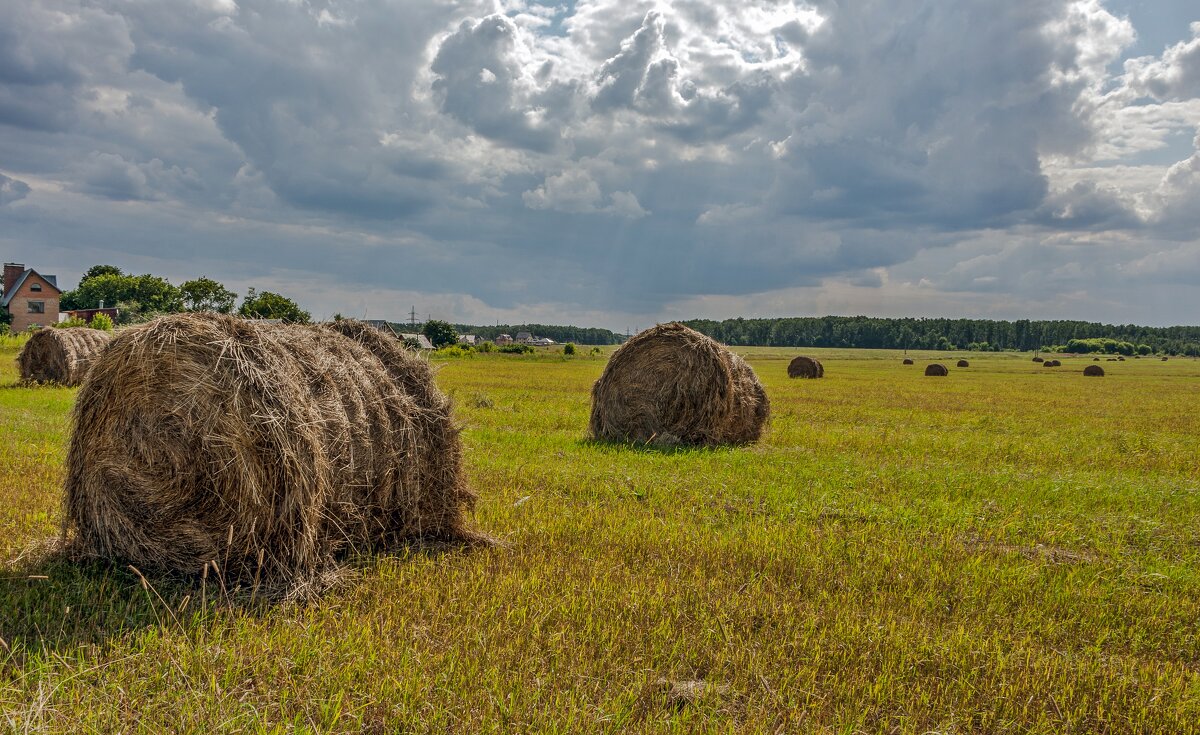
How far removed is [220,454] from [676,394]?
1073cm

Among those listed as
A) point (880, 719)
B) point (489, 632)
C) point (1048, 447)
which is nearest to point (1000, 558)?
point (880, 719)

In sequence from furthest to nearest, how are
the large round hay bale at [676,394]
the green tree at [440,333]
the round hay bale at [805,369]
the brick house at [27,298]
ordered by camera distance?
1. the green tree at [440,333]
2. the brick house at [27,298]
3. the round hay bale at [805,369]
4. the large round hay bale at [676,394]

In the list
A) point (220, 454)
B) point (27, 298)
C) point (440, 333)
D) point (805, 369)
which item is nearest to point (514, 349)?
point (440, 333)

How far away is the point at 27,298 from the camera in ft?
257

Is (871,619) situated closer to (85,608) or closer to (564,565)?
(564,565)

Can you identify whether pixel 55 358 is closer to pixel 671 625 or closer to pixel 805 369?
pixel 671 625

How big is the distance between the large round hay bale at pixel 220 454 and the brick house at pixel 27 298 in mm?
87841

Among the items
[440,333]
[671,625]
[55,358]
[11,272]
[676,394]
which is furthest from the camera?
[440,333]

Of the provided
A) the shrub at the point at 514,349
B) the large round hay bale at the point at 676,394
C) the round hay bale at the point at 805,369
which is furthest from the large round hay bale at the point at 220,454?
the shrub at the point at 514,349

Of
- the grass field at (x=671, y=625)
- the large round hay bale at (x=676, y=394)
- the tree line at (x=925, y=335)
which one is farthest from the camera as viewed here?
the tree line at (x=925, y=335)

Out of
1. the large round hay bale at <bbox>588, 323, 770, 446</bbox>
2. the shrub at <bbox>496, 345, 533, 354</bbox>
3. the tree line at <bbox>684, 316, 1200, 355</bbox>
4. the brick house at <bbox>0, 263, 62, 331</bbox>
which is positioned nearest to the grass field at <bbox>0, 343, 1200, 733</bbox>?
the large round hay bale at <bbox>588, 323, 770, 446</bbox>

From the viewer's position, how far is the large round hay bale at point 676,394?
15562 millimetres

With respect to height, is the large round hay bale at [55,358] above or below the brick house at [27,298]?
below

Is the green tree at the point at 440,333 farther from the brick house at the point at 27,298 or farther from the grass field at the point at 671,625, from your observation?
the grass field at the point at 671,625
